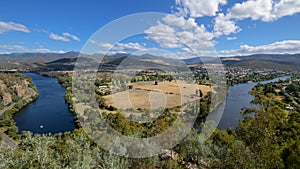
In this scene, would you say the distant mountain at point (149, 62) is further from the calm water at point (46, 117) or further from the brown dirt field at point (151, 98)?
the calm water at point (46, 117)

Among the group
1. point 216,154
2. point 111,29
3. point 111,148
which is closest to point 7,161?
point 111,148

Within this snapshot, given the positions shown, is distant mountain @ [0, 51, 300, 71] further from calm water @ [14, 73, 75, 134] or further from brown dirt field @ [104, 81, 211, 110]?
calm water @ [14, 73, 75, 134]

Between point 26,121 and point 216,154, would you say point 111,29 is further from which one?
point 26,121

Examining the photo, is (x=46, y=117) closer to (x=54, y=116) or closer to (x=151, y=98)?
(x=54, y=116)

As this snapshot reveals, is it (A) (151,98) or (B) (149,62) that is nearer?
(A) (151,98)

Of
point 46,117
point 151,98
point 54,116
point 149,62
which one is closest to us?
point 151,98

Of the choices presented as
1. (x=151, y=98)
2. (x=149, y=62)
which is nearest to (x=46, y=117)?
(x=151, y=98)

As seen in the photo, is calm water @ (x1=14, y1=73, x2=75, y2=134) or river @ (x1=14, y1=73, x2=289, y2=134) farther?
calm water @ (x1=14, y1=73, x2=75, y2=134)

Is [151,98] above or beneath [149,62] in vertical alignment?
beneath

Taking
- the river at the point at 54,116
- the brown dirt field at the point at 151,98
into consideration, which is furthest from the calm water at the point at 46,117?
the brown dirt field at the point at 151,98

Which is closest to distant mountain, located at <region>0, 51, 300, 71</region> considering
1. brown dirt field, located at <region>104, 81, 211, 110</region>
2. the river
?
brown dirt field, located at <region>104, 81, 211, 110</region>

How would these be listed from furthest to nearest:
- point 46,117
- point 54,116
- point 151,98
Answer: point 54,116
point 46,117
point 151,98
